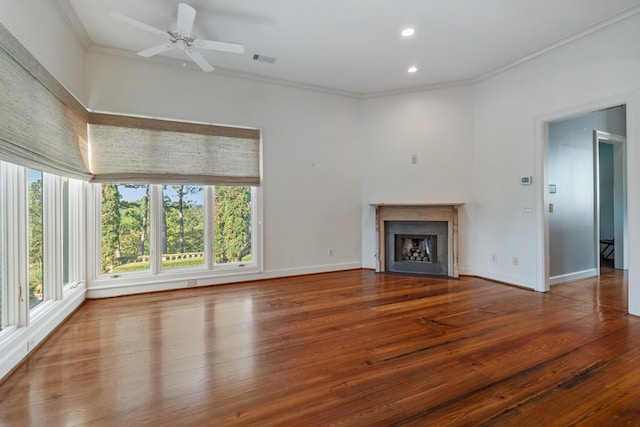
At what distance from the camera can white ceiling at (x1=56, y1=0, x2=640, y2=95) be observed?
3150 mm

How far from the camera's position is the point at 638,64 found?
125 inches

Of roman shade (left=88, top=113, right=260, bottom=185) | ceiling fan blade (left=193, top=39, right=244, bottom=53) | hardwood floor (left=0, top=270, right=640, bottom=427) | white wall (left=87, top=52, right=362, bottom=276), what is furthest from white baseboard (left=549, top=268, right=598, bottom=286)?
ceiling fan blade (left=193, top=39, right=244, bottom=53)

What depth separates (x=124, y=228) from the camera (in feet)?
13.8

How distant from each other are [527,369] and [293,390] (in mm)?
A: 1666

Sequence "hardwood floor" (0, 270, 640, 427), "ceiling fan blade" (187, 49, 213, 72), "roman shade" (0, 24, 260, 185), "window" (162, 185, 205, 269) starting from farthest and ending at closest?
1. "window" (162, 185, 205, 269)
2. "ceiling fan blade" (187, 49, 213, 72)
3. "roman shade" (0, 24, 260, 185)
4. "hardwood floor" (0, 270, 640, 427)

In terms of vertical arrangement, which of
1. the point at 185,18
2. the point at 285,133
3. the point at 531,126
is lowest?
the point at 531,126

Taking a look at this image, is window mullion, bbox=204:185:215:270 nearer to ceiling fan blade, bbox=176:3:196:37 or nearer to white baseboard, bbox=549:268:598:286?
ceiling fan blade, bbox=176:3:196:37

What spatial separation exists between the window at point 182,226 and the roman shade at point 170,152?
8.7 inches

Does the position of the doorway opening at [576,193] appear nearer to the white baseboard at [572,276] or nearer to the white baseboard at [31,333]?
the white baseboard at [572,276]

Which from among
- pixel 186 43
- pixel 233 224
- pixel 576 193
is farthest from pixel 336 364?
pixel 576 193

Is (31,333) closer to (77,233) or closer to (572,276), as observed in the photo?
(77,233)

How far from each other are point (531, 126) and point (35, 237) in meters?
5.91

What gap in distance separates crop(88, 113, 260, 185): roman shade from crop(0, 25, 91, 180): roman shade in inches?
17.5

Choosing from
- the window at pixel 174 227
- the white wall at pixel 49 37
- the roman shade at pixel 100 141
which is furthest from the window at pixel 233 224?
the white wall at pixel 49 37
